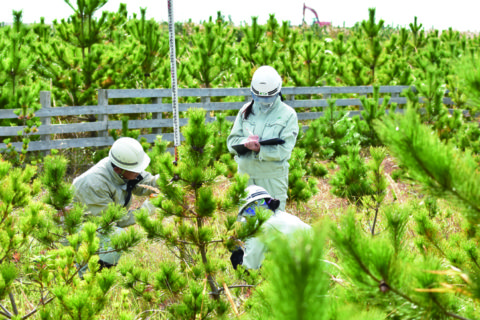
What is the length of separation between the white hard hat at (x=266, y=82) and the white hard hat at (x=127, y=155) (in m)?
1.14

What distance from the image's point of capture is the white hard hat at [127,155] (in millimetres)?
4205

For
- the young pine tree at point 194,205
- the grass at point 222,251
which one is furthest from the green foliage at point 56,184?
the young pine tree at point 194,205

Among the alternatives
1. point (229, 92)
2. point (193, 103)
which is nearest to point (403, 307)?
point (193, 103)

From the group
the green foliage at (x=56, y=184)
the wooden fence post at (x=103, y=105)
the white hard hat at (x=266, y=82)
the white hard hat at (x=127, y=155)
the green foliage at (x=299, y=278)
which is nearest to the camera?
A: the green foliage at (x=299, y=278)

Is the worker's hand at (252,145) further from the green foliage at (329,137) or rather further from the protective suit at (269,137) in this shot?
the green foliage at (329,137)

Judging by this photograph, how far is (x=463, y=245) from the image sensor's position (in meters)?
2.07

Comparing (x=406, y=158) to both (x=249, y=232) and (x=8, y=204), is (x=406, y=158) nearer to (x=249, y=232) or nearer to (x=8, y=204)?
(x=249, y=232)

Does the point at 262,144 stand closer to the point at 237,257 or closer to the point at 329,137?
the point at 237,257

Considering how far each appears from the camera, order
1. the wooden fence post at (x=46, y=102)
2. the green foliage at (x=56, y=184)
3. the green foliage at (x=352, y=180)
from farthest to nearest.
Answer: the wooden fence post at (x=46, y=102)
the green foliage at (x=352, y=180)
the green foliage at (x=56, y=184)

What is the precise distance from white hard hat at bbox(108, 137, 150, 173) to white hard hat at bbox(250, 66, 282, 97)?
114 centimetres

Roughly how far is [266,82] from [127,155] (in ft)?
4.44

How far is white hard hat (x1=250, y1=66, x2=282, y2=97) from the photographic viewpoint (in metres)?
4.33

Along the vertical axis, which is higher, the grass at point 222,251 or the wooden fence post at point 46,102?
the wooden fence post at point 46,102

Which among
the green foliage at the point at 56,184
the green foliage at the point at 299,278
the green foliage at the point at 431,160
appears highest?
the green foliage at the point at 431,160
